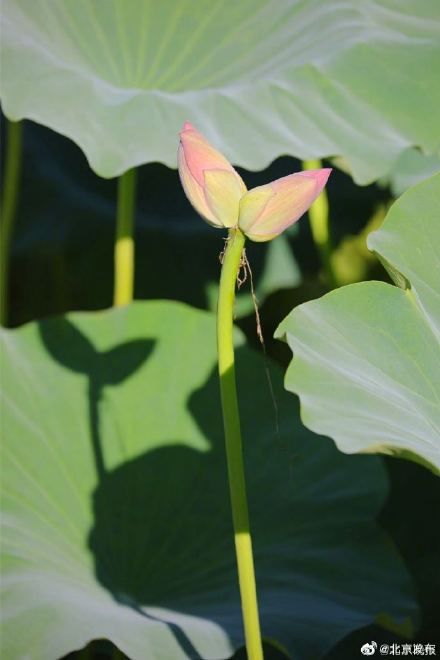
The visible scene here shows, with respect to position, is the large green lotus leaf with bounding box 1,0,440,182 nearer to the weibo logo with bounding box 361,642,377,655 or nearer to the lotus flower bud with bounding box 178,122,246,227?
the lotus flower bud with bounding box 178,122,246,227

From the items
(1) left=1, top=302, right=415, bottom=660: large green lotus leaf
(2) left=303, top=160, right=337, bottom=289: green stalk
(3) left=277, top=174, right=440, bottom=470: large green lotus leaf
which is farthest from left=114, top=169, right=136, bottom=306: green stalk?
(3) left=277, top=174, right=440, bottom=470: large green lotus leaf

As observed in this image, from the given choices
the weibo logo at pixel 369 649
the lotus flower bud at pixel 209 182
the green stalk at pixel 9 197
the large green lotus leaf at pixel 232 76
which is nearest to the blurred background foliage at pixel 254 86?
the large green lotus leaf at pixel 232 76

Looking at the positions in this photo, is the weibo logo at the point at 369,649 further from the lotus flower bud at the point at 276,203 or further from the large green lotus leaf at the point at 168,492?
the lotus flower bud at the point at 276,203

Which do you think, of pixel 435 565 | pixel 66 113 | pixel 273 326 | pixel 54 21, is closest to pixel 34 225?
pixel 273 326

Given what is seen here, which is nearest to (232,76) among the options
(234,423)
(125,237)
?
(125,237)

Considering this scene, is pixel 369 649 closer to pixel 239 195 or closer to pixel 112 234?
pixel 239 195

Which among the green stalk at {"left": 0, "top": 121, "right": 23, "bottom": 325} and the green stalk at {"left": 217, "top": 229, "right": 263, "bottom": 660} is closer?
the green stalk at {"left": 217, "top": 229, "right": 263, "bottom": 660}

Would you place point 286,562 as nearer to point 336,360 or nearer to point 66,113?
point 336,360
